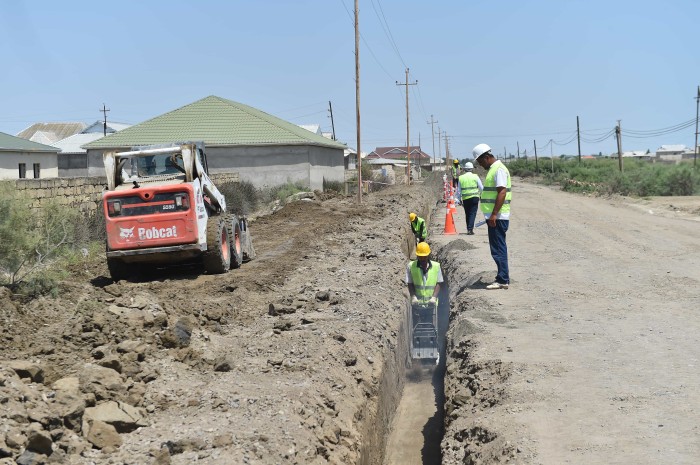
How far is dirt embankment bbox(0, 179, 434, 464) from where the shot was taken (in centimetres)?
542

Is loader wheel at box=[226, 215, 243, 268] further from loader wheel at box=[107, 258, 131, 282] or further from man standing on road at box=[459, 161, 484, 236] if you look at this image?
man standing on road at box=[459, 161, 484, 236]

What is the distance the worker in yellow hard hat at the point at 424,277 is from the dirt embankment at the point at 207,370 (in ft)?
2.09

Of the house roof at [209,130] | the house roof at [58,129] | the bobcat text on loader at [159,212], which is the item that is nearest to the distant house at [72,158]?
the house roof at [209,130]

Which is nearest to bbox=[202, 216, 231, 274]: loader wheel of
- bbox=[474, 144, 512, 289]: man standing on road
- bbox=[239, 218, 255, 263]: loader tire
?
bbox=[239, 218, 255, 263]: loader tire

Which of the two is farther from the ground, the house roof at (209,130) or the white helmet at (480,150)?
the house roof at (209,130)

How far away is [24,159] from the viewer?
3991 centimetres

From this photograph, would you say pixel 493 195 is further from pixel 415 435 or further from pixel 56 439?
pixel 56 439

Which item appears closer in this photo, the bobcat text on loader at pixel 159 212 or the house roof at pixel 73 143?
the bobcat text on loader at pixel 159 212

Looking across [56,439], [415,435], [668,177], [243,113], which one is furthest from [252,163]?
[56,439]

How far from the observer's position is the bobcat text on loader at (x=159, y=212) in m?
12.5

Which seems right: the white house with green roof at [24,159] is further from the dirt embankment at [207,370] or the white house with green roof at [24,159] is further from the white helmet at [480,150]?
the white helmet at [480,150]

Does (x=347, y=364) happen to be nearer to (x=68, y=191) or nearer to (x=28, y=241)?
(x=28, y=241)

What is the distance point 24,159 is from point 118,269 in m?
29.6

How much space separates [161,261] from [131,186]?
4.28ft
